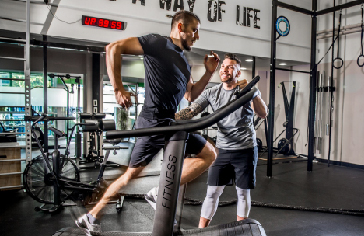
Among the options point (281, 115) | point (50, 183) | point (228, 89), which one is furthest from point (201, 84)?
point (281, 115)

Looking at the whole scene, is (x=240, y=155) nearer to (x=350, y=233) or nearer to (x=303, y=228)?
(x=303, y=228)

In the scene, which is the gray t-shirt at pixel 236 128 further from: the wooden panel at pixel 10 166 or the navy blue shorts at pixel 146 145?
the wooden panel at pixel 10 166

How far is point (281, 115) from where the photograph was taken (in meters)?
7.65

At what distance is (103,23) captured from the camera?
4152mm

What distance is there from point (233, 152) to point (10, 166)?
316 centimetres

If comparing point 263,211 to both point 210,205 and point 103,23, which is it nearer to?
point 210,205

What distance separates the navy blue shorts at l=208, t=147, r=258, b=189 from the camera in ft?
6.68

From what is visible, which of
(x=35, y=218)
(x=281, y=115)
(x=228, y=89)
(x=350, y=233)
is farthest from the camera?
(x=281, y=115)

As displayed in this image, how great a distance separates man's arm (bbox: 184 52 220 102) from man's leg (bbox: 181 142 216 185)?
55 centimetres

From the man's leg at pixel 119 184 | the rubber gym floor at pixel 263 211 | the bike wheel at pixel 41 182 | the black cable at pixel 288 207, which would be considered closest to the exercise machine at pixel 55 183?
the bike wheel at pixel 41 182

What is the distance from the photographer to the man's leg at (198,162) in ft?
4.89

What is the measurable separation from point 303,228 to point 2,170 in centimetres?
374

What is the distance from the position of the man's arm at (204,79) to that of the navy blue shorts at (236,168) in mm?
521

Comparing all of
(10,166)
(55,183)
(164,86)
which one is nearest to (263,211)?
(164,86)
